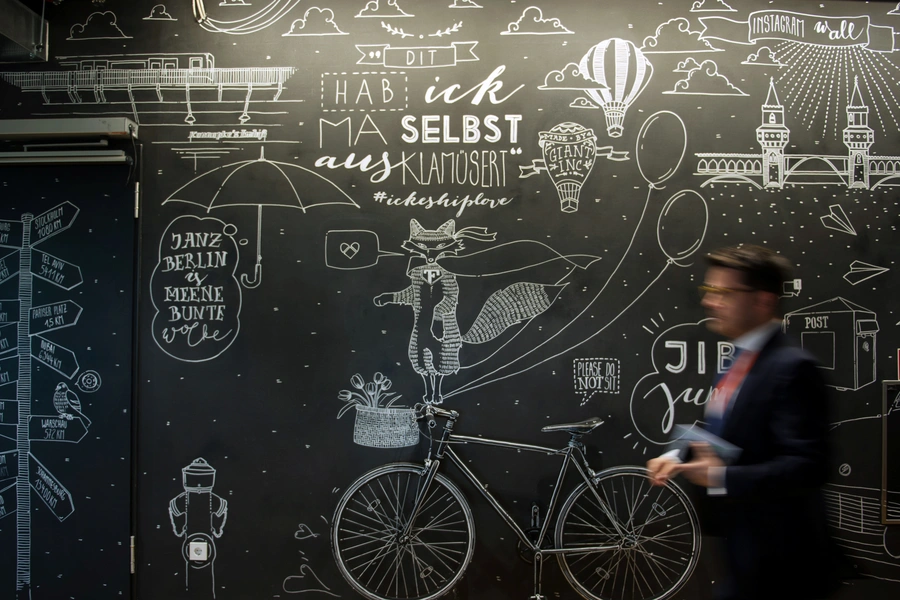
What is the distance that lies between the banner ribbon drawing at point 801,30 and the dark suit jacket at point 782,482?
2.51 m

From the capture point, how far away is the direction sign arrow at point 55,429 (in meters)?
3.38

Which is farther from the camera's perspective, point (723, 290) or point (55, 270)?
point (55, 270)

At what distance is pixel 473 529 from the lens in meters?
3.24

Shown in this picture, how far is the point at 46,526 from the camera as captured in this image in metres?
3.37

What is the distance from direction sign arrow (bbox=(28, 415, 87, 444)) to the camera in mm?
3383

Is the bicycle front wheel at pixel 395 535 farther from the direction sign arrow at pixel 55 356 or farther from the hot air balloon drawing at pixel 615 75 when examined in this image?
the hot air balloon drawing at pixel 615 75

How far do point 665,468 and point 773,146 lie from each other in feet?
8.05

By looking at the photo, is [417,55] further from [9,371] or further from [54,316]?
[9,371]

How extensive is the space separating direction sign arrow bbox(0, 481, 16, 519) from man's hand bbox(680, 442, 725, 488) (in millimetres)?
3909

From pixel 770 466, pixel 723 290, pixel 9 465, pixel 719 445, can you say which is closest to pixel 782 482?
pixel 770 466

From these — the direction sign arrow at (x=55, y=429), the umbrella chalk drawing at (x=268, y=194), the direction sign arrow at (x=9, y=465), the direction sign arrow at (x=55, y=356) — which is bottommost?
the direction sign arrow at (x=9, y=465)

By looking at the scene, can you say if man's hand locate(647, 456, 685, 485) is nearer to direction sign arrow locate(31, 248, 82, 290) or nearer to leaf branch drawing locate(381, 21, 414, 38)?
leaf branch drawing locate(381, 21, 414, 38)

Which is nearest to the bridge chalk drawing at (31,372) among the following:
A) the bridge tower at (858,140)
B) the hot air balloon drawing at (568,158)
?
the hot air balloon drawing at (568,158)

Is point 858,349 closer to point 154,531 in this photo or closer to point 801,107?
point 801,107
